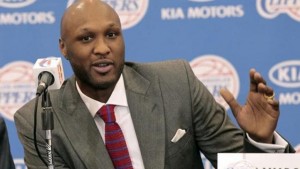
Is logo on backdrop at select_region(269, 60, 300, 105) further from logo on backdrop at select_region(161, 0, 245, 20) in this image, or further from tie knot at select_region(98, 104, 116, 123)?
tie knot at select_region(98, 104, 116, 123)

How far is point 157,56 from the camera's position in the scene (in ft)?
10.7

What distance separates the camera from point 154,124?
2.44m

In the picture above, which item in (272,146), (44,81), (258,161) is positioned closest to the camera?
(258,161)

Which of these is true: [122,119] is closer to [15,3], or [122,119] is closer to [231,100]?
[231,100]

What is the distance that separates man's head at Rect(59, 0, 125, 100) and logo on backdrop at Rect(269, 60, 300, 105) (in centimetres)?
109

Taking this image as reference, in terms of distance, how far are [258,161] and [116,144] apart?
0.58 m

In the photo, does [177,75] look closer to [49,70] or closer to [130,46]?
[49,70]

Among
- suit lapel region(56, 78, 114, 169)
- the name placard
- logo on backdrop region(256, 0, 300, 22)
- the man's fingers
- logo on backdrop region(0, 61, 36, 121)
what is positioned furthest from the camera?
logo on backdrop region(0, 61, 36, 121)

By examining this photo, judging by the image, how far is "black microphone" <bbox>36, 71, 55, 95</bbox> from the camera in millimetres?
2011

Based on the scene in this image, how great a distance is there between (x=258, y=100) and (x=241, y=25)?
1.07 metres

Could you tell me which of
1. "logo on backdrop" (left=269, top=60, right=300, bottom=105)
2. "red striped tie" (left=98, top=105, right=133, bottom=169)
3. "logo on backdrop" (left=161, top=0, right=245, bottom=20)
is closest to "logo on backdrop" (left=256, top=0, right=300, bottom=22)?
"logo on backdrop" (left=161, top=0, right=245, bottom=20)

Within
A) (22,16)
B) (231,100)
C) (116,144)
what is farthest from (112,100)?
(22,16)

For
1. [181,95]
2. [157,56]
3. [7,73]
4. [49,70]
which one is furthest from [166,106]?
[7,73]

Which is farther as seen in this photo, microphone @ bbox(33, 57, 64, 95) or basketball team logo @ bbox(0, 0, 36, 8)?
basketball team logo @ bbox(0, 0, 36, 8)
